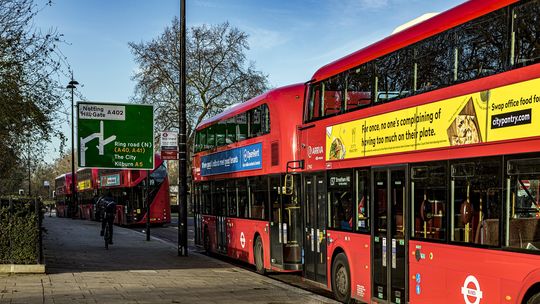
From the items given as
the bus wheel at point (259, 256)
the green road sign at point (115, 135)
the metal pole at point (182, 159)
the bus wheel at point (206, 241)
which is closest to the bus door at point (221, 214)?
the metal pole at point (182, 159)

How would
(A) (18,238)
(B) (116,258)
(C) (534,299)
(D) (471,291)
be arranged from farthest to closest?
1. (B) (116,258)
2. (A) (18,238)
3. (D) (471,291)
4. (C) (534,299)

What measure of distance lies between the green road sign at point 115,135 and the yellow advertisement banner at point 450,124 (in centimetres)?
975

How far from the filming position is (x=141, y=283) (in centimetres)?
1147

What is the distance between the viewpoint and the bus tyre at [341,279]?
32.3ft

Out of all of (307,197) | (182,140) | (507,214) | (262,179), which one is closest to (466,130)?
(507,214)

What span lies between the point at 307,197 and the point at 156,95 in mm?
43084

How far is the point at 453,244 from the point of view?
7.09 meters

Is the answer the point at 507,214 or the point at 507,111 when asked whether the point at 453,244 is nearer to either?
the point at 507,214

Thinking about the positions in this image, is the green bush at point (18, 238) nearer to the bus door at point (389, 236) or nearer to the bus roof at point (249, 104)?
the bus roof at point (249, 104)

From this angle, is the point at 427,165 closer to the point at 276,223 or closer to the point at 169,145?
the point at 276,223

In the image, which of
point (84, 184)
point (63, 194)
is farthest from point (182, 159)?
point (63, 194)

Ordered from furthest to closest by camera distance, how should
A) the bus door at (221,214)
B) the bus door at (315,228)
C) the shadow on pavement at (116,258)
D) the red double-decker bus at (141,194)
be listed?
the red double-decker bus at (141,194) < the bus door at (221,214) < the shadow on pavement at (116,258) < the bus door at (315,228)

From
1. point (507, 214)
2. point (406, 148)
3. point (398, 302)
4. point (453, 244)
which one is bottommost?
point (398, 302)

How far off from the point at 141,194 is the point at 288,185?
21989mm
